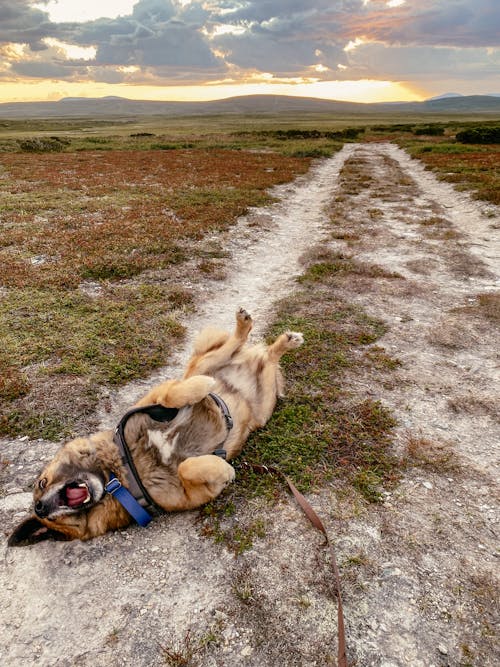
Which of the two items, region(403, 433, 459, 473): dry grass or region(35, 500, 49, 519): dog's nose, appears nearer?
region(35, 500, 49, 519): dog's nose

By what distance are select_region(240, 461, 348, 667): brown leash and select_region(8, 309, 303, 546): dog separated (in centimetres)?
42

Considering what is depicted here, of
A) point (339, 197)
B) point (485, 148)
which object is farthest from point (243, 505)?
point (485, 148)

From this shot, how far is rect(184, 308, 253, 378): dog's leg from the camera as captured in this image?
5.51 meters

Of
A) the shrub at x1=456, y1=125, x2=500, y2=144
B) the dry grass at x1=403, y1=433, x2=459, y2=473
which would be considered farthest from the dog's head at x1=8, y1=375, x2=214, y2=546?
the shrub at x1=456, y1=125, x2=500, y2=144

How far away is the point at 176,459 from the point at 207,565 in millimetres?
1034

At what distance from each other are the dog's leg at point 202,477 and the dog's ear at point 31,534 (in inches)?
49.8

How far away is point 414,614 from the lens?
3.35 m

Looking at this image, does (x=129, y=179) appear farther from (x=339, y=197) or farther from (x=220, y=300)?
(x=220, y=300)

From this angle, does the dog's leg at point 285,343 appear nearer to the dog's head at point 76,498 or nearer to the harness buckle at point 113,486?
the dog's head at point 76,498

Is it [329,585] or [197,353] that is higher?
[197,353]

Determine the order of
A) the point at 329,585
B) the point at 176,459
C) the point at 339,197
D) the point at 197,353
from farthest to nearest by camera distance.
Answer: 1. the point at 339,197
2. the point at 197,353
3. the point at 176,459
4. the point at 329,585

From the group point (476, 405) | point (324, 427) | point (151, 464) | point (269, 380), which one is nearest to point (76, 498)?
point (151, 464)

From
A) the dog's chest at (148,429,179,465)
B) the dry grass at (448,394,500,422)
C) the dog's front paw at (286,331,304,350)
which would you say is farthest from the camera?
the dog's front paw at (286,331,304,350)

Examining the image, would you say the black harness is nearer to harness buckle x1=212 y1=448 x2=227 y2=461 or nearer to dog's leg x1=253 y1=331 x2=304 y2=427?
harness buckle x1=212 y1=448 x2=227 y2=461
